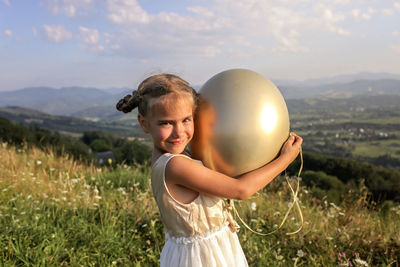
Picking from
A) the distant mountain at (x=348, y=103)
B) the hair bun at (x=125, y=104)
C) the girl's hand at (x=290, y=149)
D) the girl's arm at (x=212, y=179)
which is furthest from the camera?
the distant mountain at (x=348, y=103)

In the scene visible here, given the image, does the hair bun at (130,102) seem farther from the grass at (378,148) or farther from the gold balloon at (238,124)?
the grass at (378,148)

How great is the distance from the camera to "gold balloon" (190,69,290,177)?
174 centimetres

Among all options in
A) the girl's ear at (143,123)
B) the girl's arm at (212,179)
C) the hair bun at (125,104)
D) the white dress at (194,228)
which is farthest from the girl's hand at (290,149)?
the hair bun at (125,104)

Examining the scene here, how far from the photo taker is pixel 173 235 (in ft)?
6.49

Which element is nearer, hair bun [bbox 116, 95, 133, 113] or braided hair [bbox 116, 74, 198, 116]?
braided hair [bbox 116, 74, 198, 116]

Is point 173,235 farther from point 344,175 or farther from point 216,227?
point 344,175

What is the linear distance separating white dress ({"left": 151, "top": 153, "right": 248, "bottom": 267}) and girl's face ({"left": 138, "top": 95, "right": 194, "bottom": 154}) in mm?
98

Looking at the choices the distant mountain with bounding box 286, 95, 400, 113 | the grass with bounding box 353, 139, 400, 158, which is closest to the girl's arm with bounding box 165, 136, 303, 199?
the grass with bounding box 353, 139, 400, 158

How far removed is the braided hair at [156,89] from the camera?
1.77m

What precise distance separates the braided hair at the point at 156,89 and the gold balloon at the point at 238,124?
15 centimetres

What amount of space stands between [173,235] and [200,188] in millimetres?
474

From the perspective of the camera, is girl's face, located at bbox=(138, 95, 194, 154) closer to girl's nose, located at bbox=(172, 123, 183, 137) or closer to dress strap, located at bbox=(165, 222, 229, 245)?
girl's nose, located at bbox=(172, 123, 183, 137)

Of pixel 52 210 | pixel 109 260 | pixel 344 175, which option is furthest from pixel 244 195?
pixel 344 175

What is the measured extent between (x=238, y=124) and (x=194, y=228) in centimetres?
71
